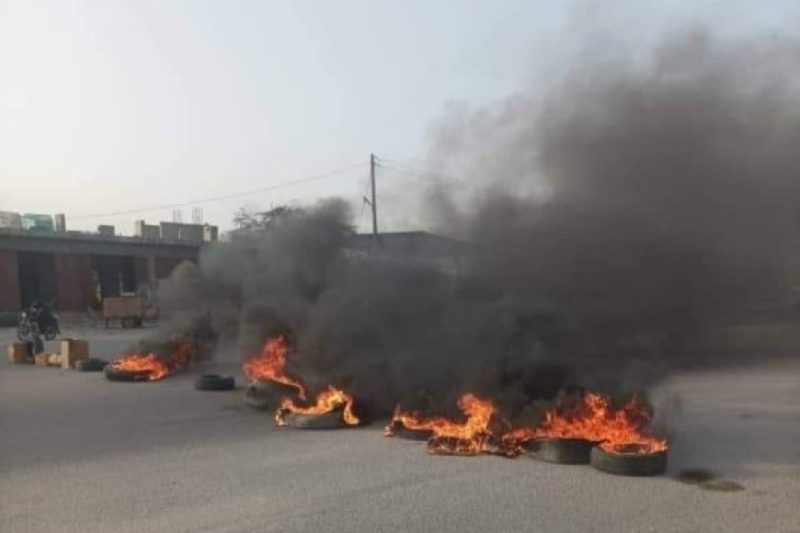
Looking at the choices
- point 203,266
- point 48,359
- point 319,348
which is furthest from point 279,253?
point 48,359

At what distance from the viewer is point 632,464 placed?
783 cm

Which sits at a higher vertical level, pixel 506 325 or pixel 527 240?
pixel 527 240

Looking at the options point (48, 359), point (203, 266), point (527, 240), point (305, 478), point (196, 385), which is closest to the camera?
point (305, 478)

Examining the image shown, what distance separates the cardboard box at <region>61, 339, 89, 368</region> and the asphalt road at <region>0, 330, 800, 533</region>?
7730 mm

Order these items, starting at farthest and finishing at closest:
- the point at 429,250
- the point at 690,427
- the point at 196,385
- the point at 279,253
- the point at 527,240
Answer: the point at 196,385 < the point at 279,253 < the point at 429,250 < the point at 527,240 < the point at 690,427

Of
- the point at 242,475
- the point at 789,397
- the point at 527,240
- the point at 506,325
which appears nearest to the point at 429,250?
the point at 527,240

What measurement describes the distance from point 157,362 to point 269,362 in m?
5.43

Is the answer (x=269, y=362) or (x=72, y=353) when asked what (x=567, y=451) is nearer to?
(x=269, y=362)

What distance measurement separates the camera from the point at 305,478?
7988 mm

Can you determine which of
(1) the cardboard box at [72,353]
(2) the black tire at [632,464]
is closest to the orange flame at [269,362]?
(2) the black tire at [632,464]

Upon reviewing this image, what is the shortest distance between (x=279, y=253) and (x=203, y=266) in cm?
444

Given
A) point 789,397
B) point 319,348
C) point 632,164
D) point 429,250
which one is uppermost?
point 632,164

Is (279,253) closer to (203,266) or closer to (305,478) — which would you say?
(203,266)

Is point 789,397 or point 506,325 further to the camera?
point 789,397
